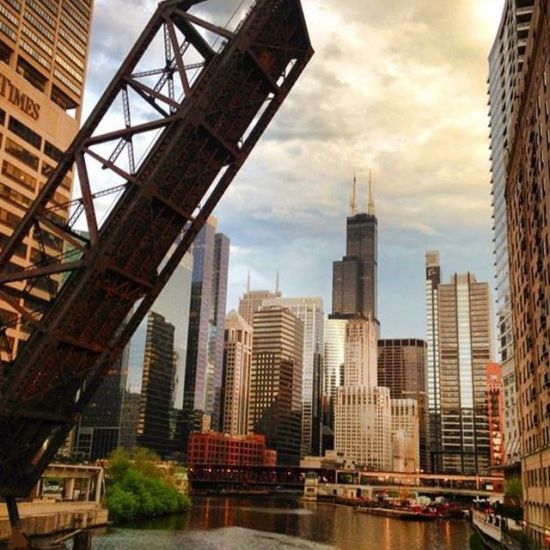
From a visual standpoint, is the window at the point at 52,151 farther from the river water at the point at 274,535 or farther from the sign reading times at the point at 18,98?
the river water at the point at 274,535

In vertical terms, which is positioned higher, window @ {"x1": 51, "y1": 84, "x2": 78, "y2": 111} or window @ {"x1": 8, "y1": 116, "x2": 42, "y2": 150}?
window @ {"x1": 51, "y1": 84, "x2": 78, "y2": 111}

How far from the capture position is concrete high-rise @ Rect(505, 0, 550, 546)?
42.3 metres

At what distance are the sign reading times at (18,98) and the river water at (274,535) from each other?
132 ft

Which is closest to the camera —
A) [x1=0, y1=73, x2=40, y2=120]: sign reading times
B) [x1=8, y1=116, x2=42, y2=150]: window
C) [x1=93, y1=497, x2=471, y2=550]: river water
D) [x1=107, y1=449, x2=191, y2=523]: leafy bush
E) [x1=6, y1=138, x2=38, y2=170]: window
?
[x1=93, y1=497, x2=471, y2=550]: river water

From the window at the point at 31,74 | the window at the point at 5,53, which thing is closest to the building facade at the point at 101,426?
the window at the point at 31,74

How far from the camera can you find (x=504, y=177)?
83.3m

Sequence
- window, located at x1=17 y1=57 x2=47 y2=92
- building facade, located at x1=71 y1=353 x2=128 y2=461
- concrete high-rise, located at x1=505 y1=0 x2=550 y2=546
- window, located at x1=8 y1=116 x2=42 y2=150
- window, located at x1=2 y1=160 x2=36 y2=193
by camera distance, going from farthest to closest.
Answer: building facade, located at x1=71 y1=353 x2=128 y2=461
window, located at x1=17 y1=57 x2=47 y2=92
window, located at x1=8 y1=116 x2=42 y2=150
window, located at x1=2 y1=160 x2=36 y2=193
concrete high-rise, located at x1=505 y1=0 x2=550 y2=546

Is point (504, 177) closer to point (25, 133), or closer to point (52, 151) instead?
point (52, 151)

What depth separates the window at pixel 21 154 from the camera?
64.4 m

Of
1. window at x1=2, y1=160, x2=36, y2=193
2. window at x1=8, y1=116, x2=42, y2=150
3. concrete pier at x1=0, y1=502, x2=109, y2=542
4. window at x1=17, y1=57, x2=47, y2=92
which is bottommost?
concrete pier at x1=0, y1=502, x2=109, y2=542

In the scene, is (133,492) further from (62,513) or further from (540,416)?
(540,416)

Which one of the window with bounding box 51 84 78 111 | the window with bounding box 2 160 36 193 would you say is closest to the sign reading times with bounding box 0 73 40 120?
the window with bounding box 2 160 36 193

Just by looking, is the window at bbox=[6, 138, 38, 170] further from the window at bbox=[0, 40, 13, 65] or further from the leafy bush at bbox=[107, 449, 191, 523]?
the leafy bush at bbox=[107, 449, 191, 523]

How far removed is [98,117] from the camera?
918 inches
